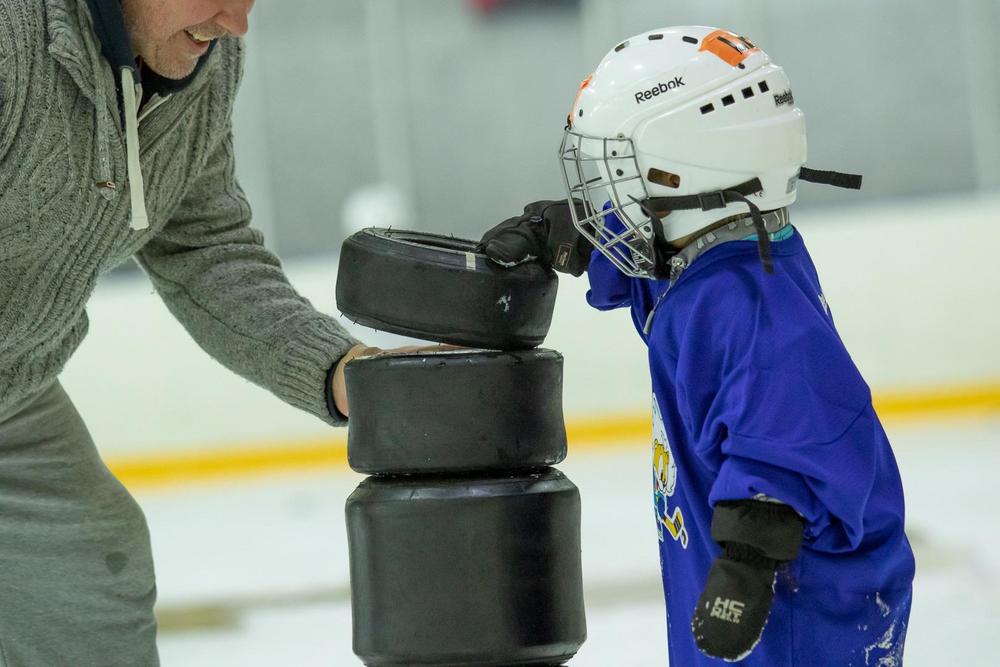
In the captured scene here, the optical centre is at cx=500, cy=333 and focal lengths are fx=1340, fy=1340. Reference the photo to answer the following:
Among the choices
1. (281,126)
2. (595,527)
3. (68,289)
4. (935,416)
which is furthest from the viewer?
(281,126)

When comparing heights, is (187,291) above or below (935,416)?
above

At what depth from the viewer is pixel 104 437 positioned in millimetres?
5297

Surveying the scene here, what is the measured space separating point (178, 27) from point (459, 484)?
2.49ft

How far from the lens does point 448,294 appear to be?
5.72 ft

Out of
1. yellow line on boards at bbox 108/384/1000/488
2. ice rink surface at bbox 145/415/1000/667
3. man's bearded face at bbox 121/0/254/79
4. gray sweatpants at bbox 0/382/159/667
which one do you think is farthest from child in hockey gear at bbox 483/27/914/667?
yellow line on boards at bbox 108/384/1000/488

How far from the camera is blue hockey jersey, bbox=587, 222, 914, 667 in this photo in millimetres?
1532

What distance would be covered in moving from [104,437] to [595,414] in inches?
76.7

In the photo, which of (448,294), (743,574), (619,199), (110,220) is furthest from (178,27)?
(743,574)

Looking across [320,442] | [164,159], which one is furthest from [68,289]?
[320,442]

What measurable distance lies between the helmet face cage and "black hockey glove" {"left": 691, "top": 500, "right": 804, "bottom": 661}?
35 cm

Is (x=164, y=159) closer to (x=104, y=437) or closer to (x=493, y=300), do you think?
(x=493, y=300)

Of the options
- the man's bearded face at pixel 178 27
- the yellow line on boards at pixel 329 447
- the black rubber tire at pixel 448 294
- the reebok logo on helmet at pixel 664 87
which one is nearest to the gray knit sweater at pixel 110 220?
the man's bearded face at pixel 178 27

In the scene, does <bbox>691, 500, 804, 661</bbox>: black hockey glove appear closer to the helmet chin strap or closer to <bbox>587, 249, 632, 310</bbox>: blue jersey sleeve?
the helmet chin strap

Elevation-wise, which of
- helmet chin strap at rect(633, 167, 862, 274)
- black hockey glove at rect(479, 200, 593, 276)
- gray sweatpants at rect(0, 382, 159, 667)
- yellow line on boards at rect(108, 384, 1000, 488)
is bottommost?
yellow line on boards at rect(108, 384, 1000, 488)
